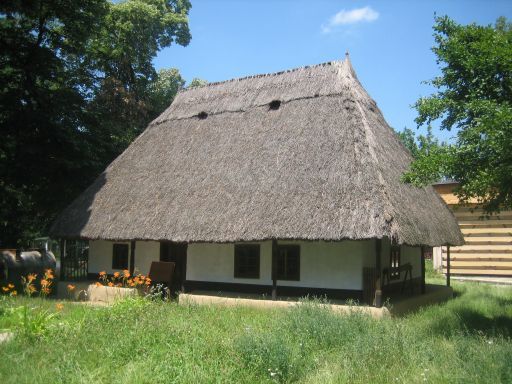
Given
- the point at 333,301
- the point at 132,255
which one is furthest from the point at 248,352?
the point at 132,255

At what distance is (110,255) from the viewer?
16906 mm

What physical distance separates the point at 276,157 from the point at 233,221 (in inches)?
99.2

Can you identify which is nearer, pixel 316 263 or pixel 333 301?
pixel 333 301

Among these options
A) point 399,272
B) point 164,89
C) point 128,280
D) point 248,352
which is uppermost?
point 164,89

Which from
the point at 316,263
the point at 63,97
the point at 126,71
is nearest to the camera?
the point at 316,263

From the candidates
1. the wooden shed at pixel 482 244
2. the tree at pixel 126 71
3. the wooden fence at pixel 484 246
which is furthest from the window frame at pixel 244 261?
the wooden fence at pixel 484 246

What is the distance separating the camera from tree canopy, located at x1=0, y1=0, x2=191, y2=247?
17.0 meters

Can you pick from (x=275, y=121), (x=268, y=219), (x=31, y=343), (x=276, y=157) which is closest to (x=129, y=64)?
(x=275, y=121)

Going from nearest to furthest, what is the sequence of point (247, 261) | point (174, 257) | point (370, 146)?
point (370, 146) → point (247, 261) → point (174, 257)

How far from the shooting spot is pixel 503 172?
24.2ft

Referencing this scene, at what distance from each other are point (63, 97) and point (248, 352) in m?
15.3

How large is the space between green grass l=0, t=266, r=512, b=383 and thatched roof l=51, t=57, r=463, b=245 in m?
3.12

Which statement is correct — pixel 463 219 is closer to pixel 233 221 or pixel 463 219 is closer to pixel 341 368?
pixel 233 221

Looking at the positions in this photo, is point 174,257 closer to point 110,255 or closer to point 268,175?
point 110,255
